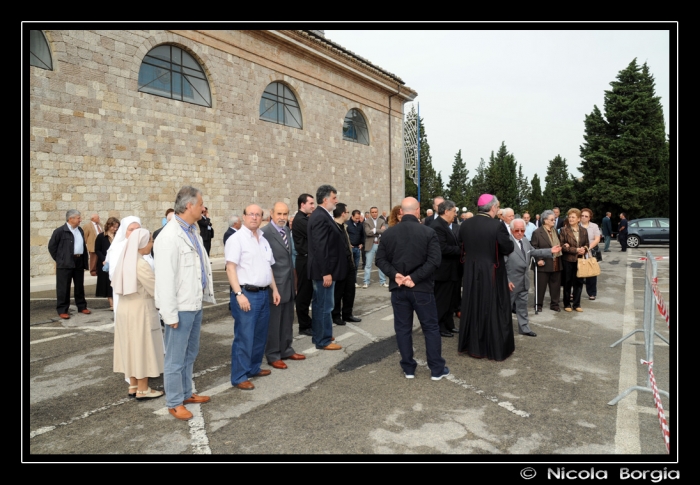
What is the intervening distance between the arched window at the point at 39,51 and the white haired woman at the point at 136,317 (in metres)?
11.4

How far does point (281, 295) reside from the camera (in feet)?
17.9

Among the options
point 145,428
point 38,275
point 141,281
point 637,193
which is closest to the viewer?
point 145,428

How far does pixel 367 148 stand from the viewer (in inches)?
1064

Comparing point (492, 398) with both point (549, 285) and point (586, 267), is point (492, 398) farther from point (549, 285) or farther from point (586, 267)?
point (586, 267)

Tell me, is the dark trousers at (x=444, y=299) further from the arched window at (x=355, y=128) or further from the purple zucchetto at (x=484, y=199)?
the arched window at (x=355, y=128)

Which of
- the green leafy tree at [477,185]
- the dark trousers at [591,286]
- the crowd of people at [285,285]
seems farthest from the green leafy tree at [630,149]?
the crowd of people at [285,285]

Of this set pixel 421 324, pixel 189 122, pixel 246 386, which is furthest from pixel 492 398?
pixel 189 122

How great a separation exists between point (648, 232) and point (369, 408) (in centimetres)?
2508

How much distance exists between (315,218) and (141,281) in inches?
95.3

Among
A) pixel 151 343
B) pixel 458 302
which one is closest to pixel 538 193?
pixel 458 302

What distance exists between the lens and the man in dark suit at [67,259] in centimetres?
827

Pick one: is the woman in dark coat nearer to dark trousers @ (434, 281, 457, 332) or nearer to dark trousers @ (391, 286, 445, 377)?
dark trousers @ (434, 281, 457, 332)
